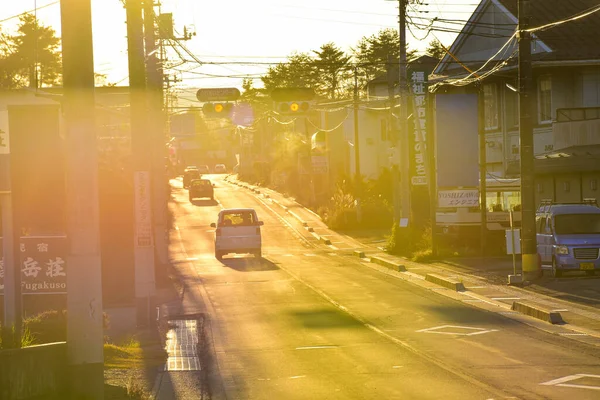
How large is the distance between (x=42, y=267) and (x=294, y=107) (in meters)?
15.2

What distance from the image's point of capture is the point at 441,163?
132 feet

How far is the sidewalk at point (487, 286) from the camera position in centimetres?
2112

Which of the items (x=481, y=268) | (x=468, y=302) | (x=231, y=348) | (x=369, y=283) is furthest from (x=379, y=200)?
(x=231, y=348)

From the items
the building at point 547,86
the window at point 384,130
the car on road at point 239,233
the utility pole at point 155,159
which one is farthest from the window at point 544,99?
the window at point 384,130

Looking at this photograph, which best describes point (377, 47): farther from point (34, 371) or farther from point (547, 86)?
point (34, 371)

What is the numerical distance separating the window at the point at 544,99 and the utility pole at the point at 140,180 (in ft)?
90.6

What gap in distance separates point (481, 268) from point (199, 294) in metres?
11.1

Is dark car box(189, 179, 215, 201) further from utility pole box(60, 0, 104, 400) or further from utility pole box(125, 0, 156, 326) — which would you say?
utility pole box(60, 0, 104, 400)

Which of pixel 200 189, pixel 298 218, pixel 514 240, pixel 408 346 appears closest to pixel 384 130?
pixel 200 189

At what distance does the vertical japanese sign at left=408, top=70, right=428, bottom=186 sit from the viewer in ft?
142

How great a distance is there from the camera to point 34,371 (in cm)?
1105

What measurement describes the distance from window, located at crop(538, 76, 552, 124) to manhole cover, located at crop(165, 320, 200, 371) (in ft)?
89.8

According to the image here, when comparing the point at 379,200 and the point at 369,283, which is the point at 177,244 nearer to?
the point at 379,200

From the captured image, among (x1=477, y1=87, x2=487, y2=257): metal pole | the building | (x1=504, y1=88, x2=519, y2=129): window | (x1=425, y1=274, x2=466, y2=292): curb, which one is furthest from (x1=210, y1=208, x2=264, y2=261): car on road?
(x1=504, y1=88, x2=519, y2=129): window
